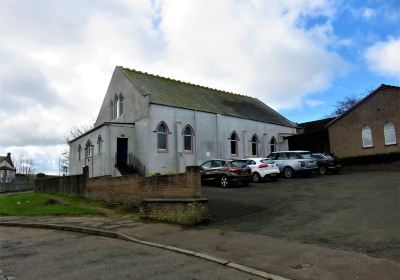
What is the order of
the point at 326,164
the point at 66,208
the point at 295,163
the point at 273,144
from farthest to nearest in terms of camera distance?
the point at 273,144
the point at 326,164
the point at 295,163
the point at 66,208

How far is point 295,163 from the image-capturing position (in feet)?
87.5

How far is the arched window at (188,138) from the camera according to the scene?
2939 centimetres

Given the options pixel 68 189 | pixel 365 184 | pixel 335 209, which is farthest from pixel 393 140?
pixel 68 189

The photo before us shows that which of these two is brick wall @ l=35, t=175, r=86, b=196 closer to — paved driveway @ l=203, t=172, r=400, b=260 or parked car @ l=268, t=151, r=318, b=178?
paved driveway @ l=203, t=172, r=400, b=260

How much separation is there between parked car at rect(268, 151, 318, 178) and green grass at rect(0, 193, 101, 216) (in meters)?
14.0

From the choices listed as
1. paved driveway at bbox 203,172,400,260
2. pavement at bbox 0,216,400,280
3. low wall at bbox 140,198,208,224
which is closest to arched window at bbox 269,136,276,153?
paved driveway at bbox 203,172,400,260

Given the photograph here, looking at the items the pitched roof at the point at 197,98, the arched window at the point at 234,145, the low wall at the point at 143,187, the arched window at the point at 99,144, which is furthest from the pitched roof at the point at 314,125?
the low wall at the point at 143,187

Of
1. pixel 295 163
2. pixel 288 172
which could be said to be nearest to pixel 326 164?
pixel 295 163

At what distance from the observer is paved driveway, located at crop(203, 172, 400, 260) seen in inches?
371

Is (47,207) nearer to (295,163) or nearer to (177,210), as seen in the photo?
(177,210)

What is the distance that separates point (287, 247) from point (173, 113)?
66.7 feet

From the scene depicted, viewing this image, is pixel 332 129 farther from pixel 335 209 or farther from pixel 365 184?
pixel 335 209

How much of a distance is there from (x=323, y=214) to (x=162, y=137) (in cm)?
1683

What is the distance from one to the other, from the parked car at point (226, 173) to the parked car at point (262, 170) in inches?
66.3
